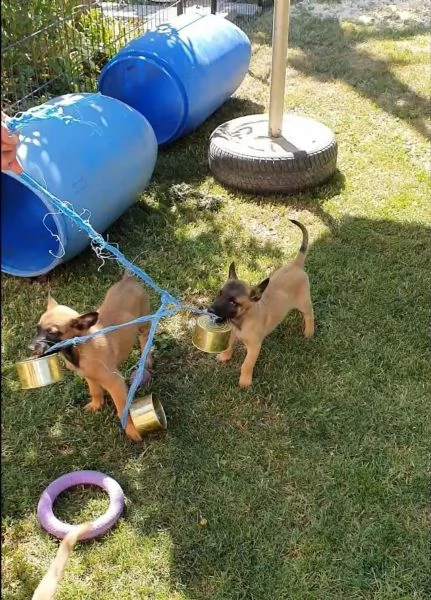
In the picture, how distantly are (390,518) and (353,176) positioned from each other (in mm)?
3954

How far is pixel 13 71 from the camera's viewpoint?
6254mm

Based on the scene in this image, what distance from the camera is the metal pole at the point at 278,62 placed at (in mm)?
5427

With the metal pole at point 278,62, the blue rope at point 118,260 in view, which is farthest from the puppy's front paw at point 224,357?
the metal pole at point 278,62

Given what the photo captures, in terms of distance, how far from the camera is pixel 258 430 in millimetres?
3633

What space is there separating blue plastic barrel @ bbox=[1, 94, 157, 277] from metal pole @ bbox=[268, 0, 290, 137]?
1.30 metres

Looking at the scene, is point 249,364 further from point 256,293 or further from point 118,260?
point 118,260

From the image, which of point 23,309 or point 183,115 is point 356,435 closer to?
point 23,309

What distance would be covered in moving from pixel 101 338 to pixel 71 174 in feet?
5.44

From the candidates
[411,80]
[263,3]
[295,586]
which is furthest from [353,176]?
[263,3]

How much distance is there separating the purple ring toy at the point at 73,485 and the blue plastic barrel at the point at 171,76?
4254mm

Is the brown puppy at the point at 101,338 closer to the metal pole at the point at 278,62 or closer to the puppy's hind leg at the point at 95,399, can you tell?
the puppy's hind leg at the point at 95,399

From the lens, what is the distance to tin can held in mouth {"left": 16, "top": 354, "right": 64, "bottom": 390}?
2.93 m

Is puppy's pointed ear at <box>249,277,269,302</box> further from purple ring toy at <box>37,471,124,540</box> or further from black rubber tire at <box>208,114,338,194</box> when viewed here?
black rubber tire at <box>208,114,338,194</box>

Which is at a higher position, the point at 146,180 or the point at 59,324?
the point at 59,324
